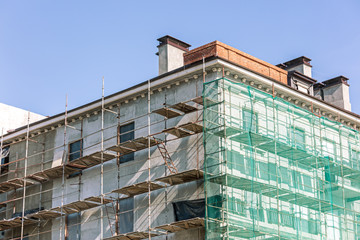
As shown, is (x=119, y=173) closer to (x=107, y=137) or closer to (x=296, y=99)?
(x=107, y=137)

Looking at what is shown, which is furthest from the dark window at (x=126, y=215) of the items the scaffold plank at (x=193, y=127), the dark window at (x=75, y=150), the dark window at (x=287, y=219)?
the dark window at (x=287, y=219)

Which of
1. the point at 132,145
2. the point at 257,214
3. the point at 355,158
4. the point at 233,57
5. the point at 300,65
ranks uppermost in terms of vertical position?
the point at 300,65

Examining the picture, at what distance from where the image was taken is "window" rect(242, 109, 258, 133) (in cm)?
3397

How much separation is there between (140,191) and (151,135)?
2.61 metres

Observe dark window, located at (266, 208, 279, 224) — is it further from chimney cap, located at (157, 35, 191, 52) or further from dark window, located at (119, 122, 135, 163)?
chimney cap, located at (157, 35, 191, 52)

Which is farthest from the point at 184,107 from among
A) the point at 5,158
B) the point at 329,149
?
the point at 5,158

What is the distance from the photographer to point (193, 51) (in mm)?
36094

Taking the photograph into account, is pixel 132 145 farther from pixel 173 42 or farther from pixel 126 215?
pixel 173 42

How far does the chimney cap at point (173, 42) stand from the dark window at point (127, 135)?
437cm

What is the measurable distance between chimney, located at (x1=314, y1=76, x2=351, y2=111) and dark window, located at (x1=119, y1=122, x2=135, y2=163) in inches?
506

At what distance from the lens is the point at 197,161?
33.4 m

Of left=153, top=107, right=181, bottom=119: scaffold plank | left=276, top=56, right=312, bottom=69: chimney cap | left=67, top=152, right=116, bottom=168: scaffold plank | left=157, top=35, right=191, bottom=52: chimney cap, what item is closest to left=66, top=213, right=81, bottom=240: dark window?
left=67, top=152, right=116, bottom=168: scaffold plank

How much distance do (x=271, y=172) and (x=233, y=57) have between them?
5792 millimetres

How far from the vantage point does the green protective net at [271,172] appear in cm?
3203
